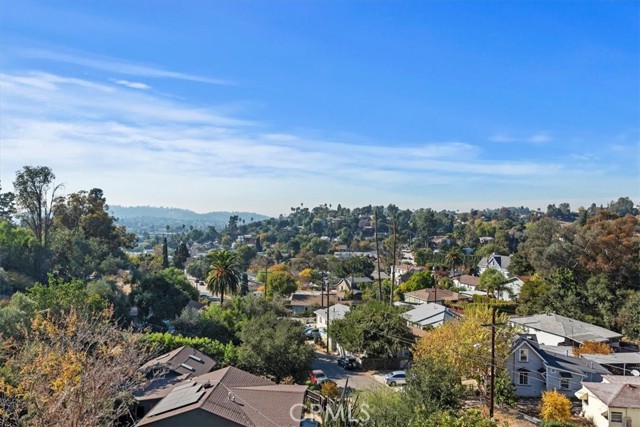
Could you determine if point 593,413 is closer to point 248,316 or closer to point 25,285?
point 248,316

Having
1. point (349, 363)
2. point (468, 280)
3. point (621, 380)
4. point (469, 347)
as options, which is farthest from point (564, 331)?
point (468, 280)

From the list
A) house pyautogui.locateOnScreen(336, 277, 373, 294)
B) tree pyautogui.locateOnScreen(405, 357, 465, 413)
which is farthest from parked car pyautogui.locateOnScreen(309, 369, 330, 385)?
house pyautogui.locateOnScreen(336, 277, 373, 294)

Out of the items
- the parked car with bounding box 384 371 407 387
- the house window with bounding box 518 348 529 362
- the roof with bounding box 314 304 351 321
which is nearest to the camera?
the house window with bounding box 518 348 529 362

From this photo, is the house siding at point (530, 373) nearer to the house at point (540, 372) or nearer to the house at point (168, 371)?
the house at point (540, 372)

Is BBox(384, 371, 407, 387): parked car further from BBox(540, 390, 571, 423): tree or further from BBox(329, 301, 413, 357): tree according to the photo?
BBox(540, 390, 571, 423): tree

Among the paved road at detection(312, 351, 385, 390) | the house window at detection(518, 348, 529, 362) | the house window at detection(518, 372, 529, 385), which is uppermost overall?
the house window at detection(518, 348, 529, 362)

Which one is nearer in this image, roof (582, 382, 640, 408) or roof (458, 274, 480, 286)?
roof (582, 382, 640, 408)

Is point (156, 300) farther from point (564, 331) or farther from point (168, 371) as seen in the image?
point (564, 331)
